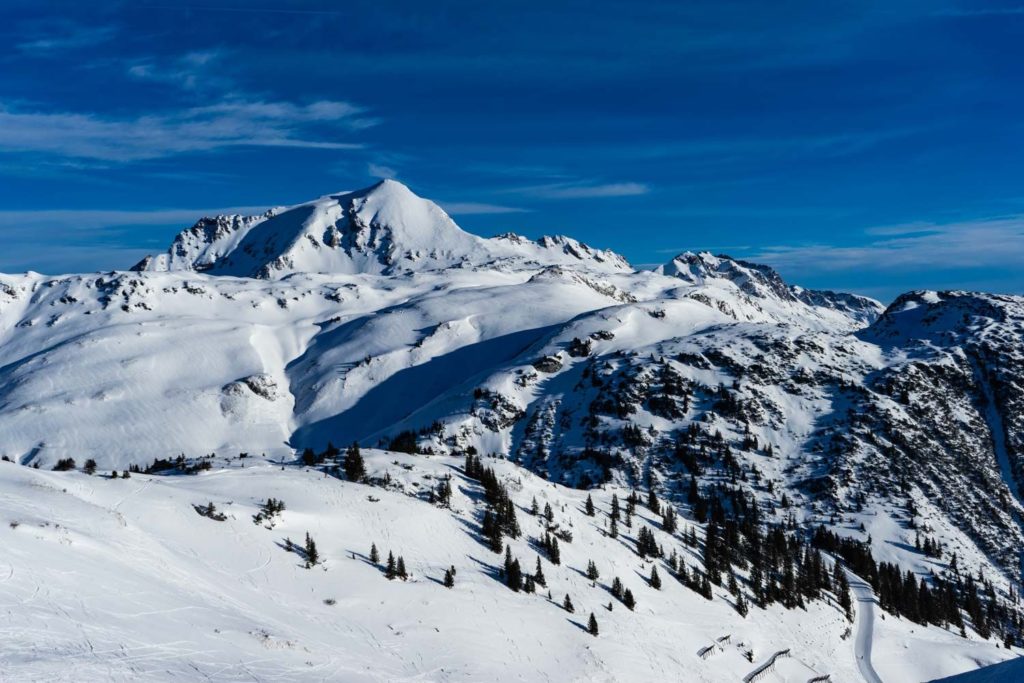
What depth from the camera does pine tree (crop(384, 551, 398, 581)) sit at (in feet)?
165

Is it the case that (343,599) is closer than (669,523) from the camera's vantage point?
Yes

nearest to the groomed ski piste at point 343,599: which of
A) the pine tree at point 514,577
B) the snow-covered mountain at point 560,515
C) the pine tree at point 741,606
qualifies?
the snow-covered mountain at point 560,515

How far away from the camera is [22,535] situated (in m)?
35.2

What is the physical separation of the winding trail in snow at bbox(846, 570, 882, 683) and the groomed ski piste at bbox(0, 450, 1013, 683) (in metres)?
0.81

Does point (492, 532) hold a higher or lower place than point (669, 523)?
higher

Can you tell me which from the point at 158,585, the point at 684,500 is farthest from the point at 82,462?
the point at 158,585

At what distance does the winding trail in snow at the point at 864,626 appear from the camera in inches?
2849

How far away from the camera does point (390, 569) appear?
5056cm

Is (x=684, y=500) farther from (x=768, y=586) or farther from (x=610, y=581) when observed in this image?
(x=610, y=581)

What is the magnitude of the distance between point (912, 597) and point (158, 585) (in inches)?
4174

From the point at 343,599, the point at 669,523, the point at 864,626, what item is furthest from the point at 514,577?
the point at 864,626

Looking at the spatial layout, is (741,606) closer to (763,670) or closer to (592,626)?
(763,670)

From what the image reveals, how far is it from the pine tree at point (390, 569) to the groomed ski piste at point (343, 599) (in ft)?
1.81

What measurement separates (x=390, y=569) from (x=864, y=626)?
64.2 metres
